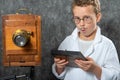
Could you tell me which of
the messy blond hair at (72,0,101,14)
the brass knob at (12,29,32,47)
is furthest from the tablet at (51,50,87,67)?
the messy blond hair at (72,0,101,14)

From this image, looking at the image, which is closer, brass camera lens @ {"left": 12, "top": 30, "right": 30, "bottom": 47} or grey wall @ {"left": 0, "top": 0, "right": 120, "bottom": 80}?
brass camera lens @ {"left": 12, "top": 30, "right": 30, "bottom": 47}

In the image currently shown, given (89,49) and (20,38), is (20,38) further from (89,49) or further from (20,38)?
(89,49)

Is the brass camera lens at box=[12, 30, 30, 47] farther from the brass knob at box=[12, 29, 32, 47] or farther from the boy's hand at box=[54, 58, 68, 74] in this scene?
the boy's hand at box=[54, 58, 68, 74]

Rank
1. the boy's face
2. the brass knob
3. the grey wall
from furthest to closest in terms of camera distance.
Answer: the grey wall < the boy's face < the brass knob

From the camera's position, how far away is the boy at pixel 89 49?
1249 mm

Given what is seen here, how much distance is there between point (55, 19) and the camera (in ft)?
4.86

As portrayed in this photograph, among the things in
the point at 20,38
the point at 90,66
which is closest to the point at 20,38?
the point at 20,38

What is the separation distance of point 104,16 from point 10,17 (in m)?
0.50

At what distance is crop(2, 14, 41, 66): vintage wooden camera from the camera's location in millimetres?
1180

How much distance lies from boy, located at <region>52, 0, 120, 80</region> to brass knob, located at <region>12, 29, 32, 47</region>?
164 millimetres

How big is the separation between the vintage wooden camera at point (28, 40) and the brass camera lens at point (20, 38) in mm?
13

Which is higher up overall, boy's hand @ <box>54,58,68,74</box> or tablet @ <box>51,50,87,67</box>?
tablet @ <box>51,50,87,67</box>

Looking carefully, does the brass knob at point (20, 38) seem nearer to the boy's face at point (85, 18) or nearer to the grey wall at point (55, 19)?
the boy's face at point (85, 18)

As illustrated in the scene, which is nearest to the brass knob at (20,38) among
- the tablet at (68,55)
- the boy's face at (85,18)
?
the tablet at (68,55)
